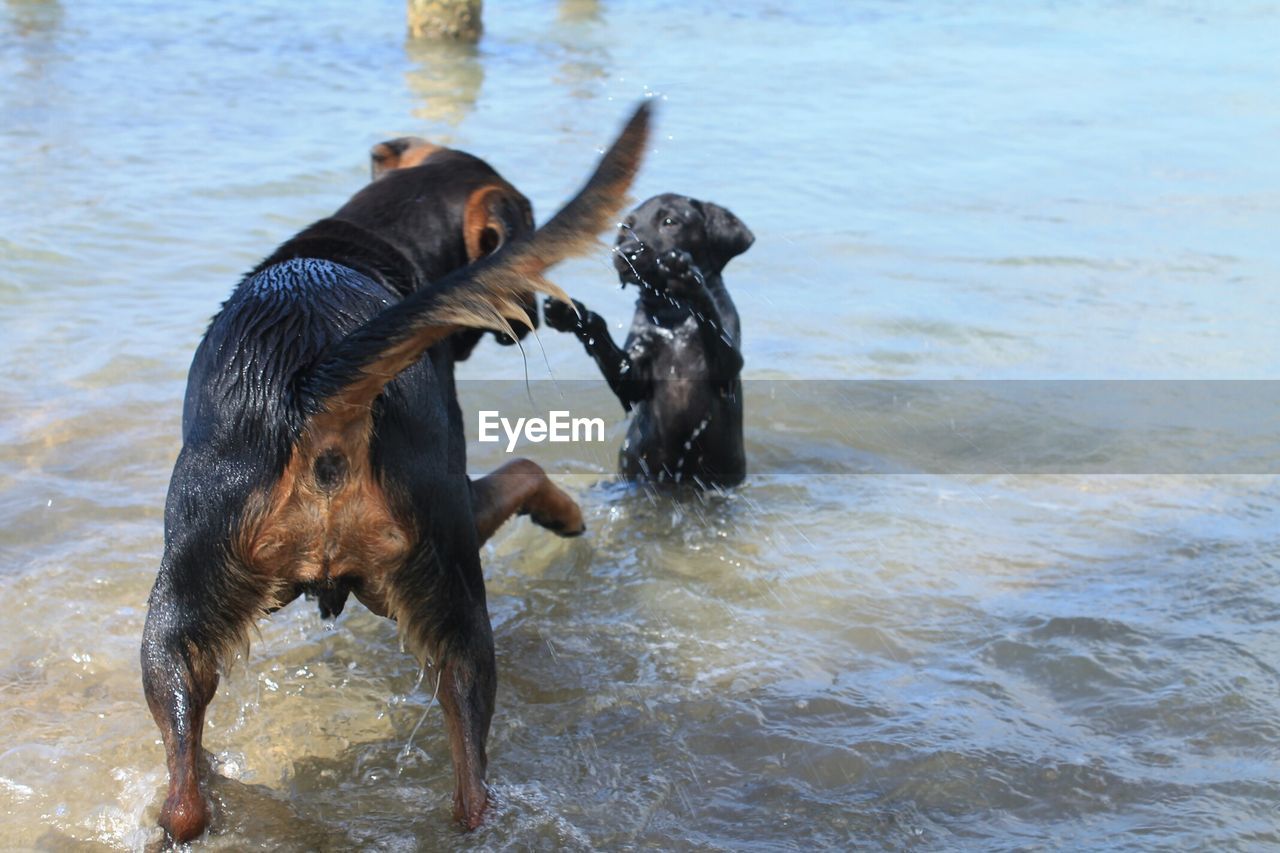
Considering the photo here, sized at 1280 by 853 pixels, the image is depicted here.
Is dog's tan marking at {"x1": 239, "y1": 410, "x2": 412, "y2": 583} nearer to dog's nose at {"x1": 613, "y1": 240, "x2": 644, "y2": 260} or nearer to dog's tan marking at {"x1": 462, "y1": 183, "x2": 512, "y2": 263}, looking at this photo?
dog's tan marking at {"x1": 462, "y1": 183, "x2": 512, "y2": 263}

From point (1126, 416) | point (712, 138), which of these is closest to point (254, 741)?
point (1126, 416)

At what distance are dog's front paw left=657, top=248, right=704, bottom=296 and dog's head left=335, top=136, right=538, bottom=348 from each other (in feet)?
2.85

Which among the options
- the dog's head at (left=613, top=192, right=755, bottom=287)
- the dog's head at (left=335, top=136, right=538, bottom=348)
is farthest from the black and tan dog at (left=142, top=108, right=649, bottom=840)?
the dog's head at (left=613, top=192, right=755, bottom=287)

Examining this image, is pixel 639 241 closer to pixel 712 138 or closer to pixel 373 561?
pixel 373 561

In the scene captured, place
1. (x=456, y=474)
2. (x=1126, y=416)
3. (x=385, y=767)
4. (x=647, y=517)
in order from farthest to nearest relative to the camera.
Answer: (x=1126, y=416), (x=647, y=517), (x=385, y=767), (x=456, y=474)

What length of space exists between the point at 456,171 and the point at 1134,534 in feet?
10.4

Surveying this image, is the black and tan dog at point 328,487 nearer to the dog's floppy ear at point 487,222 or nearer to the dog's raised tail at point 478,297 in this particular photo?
the dog's raised tail at point 478,297

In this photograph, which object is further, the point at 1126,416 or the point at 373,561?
the point at 1126,416

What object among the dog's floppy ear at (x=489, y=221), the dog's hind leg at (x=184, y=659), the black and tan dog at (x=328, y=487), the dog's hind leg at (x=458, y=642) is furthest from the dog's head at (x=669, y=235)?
the dog's hind leg at (x=184, y=659)

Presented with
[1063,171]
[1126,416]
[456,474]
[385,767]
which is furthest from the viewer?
[1063,171]

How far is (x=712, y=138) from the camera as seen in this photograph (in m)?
12.7

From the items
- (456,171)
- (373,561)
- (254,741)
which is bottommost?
(254,741)

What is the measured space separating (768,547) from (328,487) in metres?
2.81

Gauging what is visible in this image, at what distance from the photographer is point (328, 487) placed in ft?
10.7
